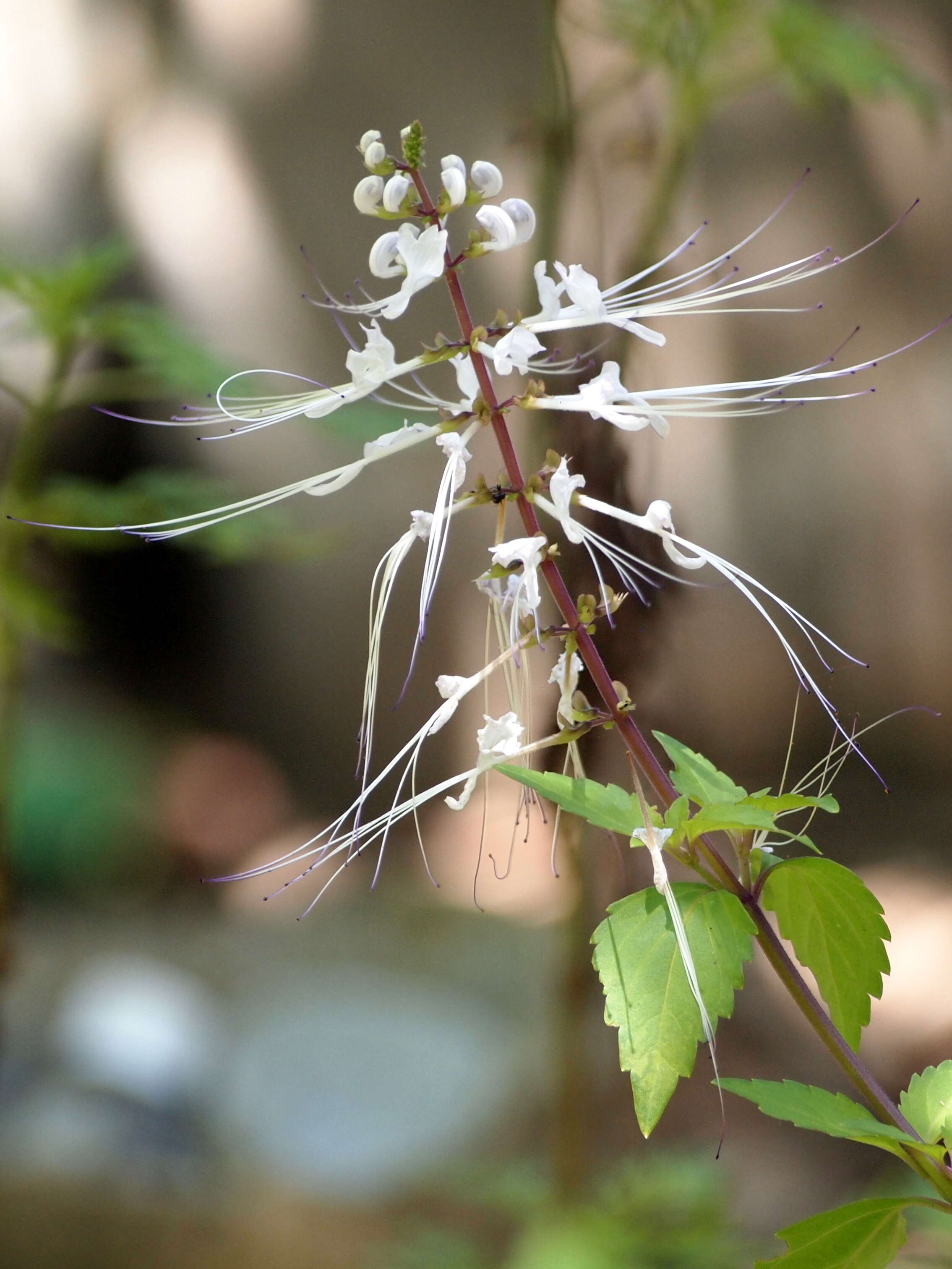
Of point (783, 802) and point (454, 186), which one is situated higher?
point (454, 186)

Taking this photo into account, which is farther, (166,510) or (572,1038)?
(166,510)

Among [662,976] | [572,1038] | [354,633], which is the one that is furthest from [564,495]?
[354,633]

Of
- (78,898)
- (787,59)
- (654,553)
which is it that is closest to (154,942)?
(78,898)

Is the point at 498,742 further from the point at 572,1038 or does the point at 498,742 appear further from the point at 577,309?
the point at 572,1038

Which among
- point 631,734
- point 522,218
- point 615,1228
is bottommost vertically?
point 615,1228

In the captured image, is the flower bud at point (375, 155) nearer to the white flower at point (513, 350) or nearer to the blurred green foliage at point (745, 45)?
the white flower at point (513, 350)

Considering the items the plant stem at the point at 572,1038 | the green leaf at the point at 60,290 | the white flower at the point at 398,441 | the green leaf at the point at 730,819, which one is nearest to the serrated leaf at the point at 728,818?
the green leaf at the point at 730,819

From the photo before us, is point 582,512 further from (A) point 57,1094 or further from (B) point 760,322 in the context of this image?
(B) point 760,322
